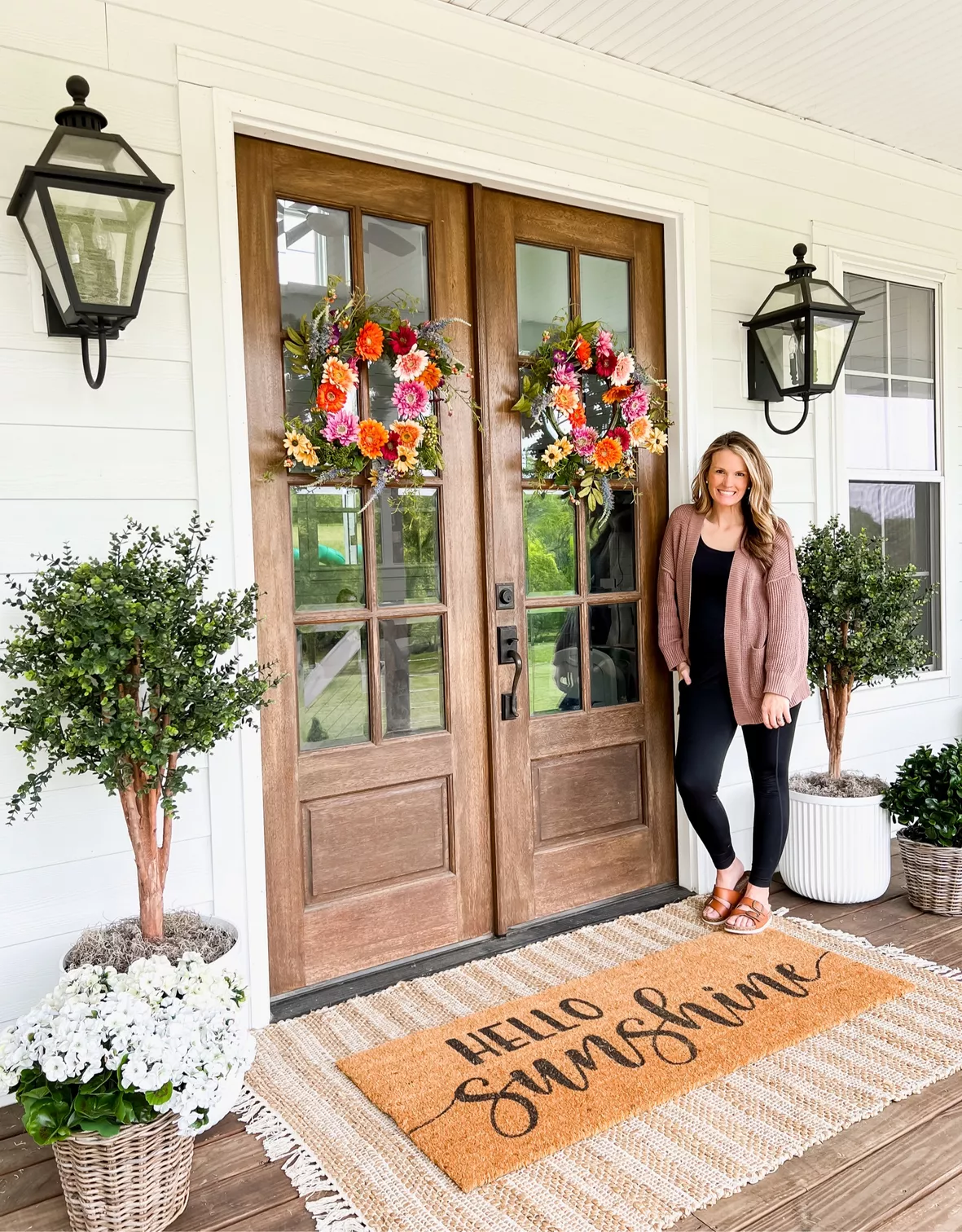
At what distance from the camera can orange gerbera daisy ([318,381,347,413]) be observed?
8.52 feet

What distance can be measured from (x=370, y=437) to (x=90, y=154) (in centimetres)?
96

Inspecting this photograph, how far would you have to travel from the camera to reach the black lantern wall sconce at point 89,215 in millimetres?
2006

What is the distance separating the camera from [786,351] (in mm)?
3398

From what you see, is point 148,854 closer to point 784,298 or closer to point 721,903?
point 721,903

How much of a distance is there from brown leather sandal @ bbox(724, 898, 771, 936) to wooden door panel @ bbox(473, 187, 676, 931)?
417 mm

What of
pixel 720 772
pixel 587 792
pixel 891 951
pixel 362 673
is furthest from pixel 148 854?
pixel 891 951

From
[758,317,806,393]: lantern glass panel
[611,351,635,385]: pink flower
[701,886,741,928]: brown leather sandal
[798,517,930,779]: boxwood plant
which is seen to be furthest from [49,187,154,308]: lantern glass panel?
[701,886,741,928]: brown leather sandal

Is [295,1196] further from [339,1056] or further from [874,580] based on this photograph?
[874,580]

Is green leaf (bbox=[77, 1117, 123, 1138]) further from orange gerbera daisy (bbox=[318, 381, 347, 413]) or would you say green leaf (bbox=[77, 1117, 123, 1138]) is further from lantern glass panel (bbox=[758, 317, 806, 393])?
lantern glass panel (bbox=[758, 317, 806, 393])

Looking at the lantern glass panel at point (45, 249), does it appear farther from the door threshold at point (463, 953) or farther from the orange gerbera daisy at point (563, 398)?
the door threshold at point (463, 953)

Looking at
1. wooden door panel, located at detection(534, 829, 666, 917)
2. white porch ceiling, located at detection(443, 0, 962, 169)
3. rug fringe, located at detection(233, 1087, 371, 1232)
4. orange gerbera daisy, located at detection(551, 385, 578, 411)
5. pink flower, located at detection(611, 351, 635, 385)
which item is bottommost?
rug fringe, located at detection(233, 1087, 371, 1232)

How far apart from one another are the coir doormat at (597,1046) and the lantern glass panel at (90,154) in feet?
7.11

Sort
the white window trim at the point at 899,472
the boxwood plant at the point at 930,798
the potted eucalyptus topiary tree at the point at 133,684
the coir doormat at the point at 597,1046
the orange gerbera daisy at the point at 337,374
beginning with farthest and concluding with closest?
the white window trim at the point at 899,472 → the boxwood plant at the point at 930,798 → the orange gerbera daisy at the point at 337,374 → the coir doormat at the point at 597,1046 → the potted eucalyptus topiary tree at the point at 133,684

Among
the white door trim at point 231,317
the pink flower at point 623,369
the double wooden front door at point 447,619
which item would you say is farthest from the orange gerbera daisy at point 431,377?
the pink flower at point 623,369
